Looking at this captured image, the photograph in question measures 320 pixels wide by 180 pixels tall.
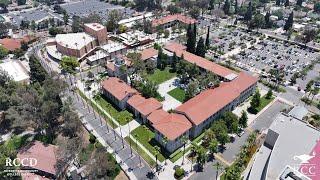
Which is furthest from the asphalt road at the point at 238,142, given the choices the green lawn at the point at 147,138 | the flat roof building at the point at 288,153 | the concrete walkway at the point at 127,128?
the concrete walkway at the point at 127,128

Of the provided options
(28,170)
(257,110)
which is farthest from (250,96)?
(28,170)

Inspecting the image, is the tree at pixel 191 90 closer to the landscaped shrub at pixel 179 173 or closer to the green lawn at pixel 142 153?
the green lawn at pixel 142 153

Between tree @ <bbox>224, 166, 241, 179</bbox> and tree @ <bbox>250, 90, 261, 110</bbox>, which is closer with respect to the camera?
tree @ <bbox>224, 166, 241, 179</bbox>

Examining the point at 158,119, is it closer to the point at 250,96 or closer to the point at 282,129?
the point at 282,129

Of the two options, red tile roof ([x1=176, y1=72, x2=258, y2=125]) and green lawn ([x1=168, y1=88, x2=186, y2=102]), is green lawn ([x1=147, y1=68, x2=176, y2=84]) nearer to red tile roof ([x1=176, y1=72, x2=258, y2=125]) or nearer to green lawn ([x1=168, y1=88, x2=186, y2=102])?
green lawn ([x1=168, y1=88, x2=186, y2=102])

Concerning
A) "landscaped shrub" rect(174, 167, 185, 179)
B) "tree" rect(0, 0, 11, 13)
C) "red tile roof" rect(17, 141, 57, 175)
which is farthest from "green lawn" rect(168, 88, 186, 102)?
"tree" rect(0, 0, 11, 13)

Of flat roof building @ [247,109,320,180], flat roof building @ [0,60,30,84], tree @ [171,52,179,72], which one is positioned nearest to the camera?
flat roof building @ [247,109,320,180]
